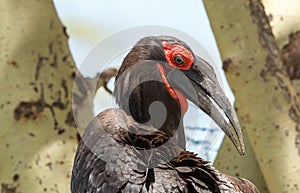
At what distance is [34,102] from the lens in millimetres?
5980

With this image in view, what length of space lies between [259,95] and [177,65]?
51 cm

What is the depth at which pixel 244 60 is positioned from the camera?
6.12 m

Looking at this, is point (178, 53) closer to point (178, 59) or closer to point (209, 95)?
point (178, 59)

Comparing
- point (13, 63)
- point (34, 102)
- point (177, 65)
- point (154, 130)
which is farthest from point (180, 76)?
point (13, 63)

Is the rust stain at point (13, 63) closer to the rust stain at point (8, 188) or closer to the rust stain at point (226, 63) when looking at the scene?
the rust stain at point (8, 188)

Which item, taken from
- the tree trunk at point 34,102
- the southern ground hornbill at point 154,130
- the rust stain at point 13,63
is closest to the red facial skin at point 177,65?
the southern ground hornbill at point 154,130

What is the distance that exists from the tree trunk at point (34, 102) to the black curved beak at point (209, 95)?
0.59 meters

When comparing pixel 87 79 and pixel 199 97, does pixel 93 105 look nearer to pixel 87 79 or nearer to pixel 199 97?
pixel 87 79

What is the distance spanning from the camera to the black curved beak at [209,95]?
18.2 feet

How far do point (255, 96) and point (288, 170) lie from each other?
0.36m

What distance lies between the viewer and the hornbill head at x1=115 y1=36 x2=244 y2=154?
559cm

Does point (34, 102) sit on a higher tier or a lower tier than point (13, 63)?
lower

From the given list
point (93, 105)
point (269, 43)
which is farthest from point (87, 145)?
point (269, 43)

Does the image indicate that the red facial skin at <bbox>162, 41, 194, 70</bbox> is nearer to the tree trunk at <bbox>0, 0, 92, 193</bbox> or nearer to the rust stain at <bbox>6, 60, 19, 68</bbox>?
the tree trunk at <bbox>0, 0, 92, 193</bbox>
